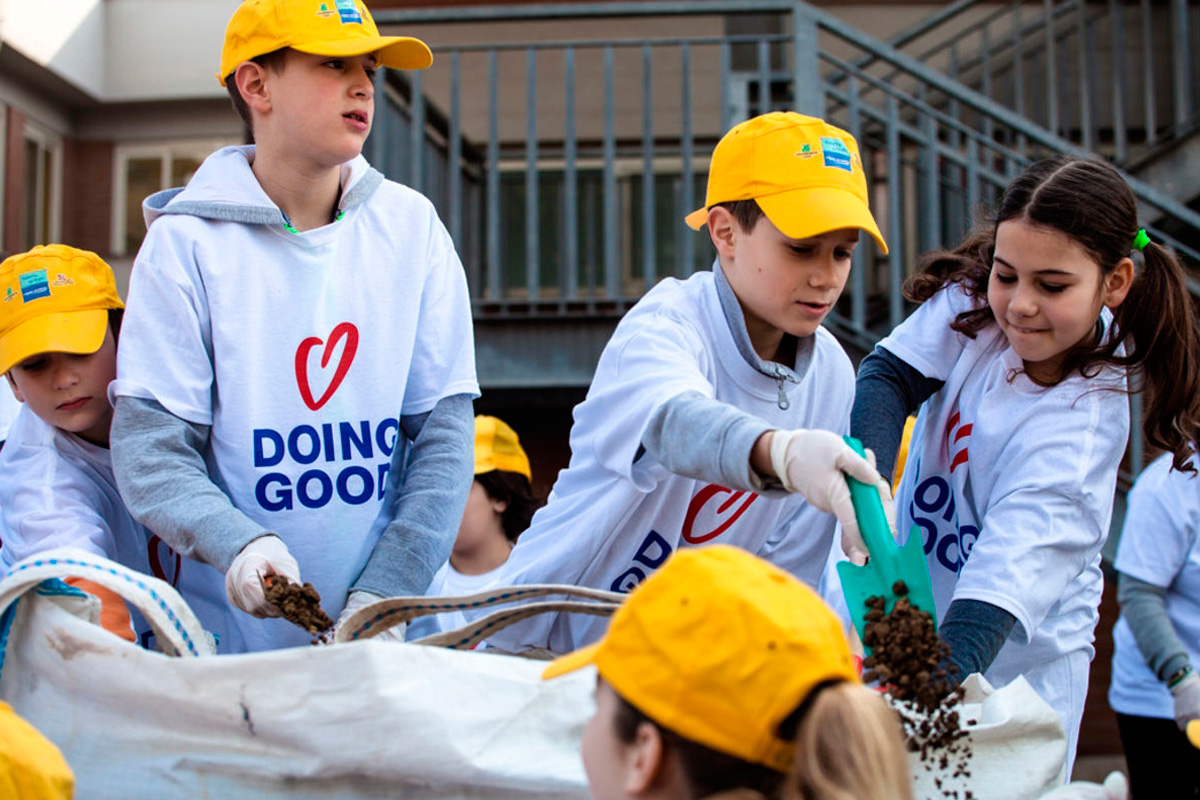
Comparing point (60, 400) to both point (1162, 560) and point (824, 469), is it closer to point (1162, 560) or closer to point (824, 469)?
point (824, 469)

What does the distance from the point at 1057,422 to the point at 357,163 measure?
4.15ft

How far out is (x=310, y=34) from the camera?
2256mm

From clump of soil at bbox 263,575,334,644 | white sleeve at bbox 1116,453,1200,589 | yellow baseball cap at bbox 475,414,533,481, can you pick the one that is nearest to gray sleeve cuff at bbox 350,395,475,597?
clump of soil at bbox 263,575,334,644

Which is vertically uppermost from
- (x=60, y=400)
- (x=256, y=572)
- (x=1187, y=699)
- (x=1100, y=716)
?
(x=60, y=400)

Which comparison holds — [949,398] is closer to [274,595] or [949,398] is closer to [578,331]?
[274,595]

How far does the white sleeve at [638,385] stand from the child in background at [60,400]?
33.1 inches

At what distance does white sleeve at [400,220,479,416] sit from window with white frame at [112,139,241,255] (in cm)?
871

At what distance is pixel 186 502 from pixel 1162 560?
303 cm

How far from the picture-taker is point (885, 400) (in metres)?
2.45

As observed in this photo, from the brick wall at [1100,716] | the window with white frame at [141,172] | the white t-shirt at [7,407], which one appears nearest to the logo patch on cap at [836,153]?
the white t-shirt at [7,407]

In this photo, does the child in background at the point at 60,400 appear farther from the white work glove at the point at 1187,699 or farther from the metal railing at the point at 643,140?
the metal railing at the point at 643,140

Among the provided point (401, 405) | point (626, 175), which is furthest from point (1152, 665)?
point (626, 175)

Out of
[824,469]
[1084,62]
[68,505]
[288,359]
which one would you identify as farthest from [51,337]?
[1084,62]

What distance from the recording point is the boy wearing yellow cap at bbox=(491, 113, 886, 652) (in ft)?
7.06
